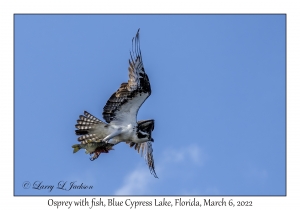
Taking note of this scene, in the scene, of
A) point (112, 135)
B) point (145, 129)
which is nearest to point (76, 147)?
point (112, 135)

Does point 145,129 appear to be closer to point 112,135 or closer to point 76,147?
point 112,135

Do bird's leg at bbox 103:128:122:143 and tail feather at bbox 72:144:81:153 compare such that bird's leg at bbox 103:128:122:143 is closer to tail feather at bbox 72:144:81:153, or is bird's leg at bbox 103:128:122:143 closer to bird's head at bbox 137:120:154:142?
bird's head at bbox 137:120:154:142

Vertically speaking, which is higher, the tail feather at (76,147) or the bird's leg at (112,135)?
the bird's leg at (112,135)

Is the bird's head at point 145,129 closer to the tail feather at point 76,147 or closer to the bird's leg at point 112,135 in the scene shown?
the bird's leg at point 112,135

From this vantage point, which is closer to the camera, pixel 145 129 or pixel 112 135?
pixel 112 135
